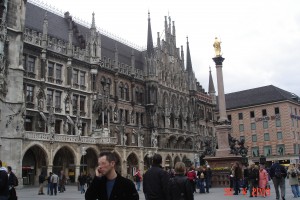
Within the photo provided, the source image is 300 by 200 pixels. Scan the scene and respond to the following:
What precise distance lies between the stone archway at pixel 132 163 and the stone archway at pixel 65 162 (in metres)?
9.16

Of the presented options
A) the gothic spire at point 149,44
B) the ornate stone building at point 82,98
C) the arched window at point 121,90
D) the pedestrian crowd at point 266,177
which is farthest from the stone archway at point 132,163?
the pedestrian crowd at point 266,177

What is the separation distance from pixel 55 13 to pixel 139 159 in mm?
20955

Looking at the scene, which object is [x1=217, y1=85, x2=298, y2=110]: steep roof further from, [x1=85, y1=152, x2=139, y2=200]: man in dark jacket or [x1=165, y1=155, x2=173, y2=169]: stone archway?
[x1=85, y1=152, x2=139, y2=200]: man in dark jacket

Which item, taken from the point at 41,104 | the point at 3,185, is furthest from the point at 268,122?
the point at 3,185

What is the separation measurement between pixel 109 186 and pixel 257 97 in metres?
71.4

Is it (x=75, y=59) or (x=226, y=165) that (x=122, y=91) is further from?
(x=226, y=165)

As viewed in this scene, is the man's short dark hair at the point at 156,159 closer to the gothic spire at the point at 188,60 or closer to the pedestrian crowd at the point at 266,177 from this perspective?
the pedestrian crowd at the point at 266,177

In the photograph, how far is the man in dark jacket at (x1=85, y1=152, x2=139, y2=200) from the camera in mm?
4273

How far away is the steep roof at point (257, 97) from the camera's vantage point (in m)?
68.7

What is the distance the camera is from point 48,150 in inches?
1287

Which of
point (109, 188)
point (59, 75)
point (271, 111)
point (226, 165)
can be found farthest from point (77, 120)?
point (271, 111)

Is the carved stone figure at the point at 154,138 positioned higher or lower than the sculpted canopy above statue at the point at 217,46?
lower

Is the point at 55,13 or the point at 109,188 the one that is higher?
the point at 55,13

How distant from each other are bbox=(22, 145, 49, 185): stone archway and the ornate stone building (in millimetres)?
90
